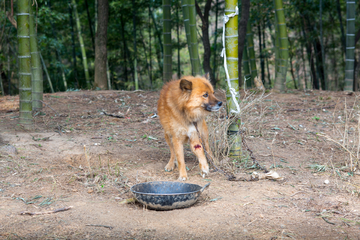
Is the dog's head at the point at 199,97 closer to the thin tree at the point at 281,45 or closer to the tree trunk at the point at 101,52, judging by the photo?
the thin tree at the point at 281,45

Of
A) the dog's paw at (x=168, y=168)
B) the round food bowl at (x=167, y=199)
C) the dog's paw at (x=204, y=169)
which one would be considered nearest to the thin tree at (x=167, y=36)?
the dog's paw at (x=168, y=168)

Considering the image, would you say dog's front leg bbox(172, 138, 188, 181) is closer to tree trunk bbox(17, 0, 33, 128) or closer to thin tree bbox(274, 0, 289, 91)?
tree trunk bbox(17, 0, 33, 128)

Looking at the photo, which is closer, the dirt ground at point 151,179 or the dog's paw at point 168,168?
the dirt ground at point 151,179

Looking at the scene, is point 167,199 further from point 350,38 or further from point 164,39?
point 350,38

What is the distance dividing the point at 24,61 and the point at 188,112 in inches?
112

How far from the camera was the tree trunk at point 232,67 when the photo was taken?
4.06 metres

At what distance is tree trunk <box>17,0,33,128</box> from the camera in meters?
4.90

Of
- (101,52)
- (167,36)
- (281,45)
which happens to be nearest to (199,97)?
(281,45)

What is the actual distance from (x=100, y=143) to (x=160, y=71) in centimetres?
1162

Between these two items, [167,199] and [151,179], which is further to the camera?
[151,179]

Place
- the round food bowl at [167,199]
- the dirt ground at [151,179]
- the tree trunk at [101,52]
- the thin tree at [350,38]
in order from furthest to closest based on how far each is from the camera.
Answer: the tree trunk at [101,52], the thin tree at [350,38], the round food bowl at [167,199], the dirt ground at [151,179]

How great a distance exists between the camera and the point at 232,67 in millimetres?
4133

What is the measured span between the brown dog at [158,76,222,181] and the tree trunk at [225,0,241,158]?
33 centimetres

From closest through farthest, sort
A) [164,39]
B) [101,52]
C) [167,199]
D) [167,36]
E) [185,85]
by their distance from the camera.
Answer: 1. [167,199]
2. [185,85]
3. [167,36]
4. [164,39]
5. [101,52]
